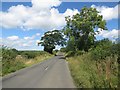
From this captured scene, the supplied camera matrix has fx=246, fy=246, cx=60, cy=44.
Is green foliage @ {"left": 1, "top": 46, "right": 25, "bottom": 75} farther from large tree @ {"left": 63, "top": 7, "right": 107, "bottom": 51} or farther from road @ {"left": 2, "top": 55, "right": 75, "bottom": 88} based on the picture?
large tree @ {"left": 63, "top": 7, "right": 107, "bottom": 51}

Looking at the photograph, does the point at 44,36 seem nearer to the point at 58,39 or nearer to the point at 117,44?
the point at 58,39

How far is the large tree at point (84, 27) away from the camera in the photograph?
182 ft

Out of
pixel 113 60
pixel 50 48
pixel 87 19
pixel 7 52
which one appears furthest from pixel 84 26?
pixel 50 48

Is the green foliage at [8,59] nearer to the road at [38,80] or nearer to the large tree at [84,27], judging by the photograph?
the road at [38,80]

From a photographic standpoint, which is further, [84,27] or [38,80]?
[84,27]

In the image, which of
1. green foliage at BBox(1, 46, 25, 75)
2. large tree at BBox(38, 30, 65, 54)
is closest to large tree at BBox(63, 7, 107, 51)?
green foliage at BBox(1, 46, 25, 75)

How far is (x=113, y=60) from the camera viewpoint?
52.9ft

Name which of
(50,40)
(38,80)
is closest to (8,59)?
(38,80)

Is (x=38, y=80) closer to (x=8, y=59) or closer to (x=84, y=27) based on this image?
(x=8, y=59)

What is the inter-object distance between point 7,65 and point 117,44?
470 inches

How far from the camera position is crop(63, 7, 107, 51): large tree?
55.6 metres

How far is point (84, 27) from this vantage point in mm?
55219

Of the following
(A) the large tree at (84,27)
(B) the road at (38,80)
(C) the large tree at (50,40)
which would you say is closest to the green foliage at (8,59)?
(B) the road at (38,80)

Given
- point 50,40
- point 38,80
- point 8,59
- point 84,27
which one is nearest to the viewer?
point 38,80
